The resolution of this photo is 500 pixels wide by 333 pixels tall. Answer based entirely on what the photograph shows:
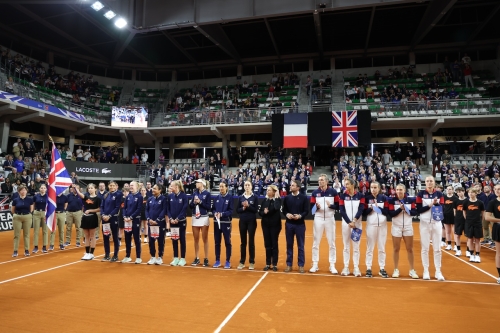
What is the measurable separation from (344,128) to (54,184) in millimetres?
18967

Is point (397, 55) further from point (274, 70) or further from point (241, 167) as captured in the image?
point (241, 167)

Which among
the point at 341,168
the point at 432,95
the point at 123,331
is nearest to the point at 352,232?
the point at 123,331

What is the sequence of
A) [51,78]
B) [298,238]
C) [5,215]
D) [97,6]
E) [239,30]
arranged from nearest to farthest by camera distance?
1. [298,238]
2. [5,215]
3. [97,6]
4. [239,30]
5. [51,78]

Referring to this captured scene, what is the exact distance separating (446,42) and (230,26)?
18754mm

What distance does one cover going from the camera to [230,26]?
2708 cm

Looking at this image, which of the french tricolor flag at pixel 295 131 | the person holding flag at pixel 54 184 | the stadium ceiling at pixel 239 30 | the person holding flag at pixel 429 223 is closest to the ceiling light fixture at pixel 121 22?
the stadium ceiling at pixel 239 30

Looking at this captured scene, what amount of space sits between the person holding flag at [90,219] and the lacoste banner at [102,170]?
1707 cm

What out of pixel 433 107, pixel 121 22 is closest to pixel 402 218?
pixel 433 107

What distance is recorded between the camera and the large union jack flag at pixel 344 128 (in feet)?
76.9

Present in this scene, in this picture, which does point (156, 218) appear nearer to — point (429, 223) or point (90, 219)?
point (90, 219)

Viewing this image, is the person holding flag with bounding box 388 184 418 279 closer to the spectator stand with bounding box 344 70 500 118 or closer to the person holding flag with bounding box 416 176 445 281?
the person holding flag with bounding box 416 176 445 281

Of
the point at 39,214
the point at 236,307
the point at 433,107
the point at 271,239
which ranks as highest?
the point at 433,107

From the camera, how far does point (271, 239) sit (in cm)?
768

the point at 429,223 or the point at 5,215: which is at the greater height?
the point at 429,223
